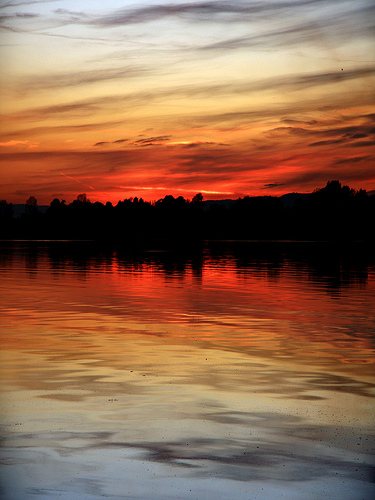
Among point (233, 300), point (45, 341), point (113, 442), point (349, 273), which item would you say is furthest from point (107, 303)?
point (349, 273)

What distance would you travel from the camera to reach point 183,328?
18938 mm

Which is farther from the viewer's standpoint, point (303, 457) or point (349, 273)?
point (349, 273)

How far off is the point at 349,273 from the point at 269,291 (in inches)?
563

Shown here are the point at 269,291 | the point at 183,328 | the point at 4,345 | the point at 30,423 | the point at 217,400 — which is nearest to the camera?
the point at 30,423

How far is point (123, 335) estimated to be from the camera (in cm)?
1752

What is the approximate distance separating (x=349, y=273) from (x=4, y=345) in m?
31.1

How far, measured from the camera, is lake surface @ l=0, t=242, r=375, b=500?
7484 millimetres

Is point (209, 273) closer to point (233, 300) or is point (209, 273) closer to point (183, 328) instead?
point (233, 300)

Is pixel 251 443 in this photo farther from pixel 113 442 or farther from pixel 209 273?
pixel 209 273

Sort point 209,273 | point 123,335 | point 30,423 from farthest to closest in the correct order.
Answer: point 209,273
point 123,335
point 30,423

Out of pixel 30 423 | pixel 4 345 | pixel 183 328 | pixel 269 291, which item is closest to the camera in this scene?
pixel 30 423

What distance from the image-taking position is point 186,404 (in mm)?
10570

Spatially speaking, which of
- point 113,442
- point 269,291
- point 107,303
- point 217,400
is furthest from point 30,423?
point 269,291

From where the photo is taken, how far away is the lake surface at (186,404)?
24.6 feet
